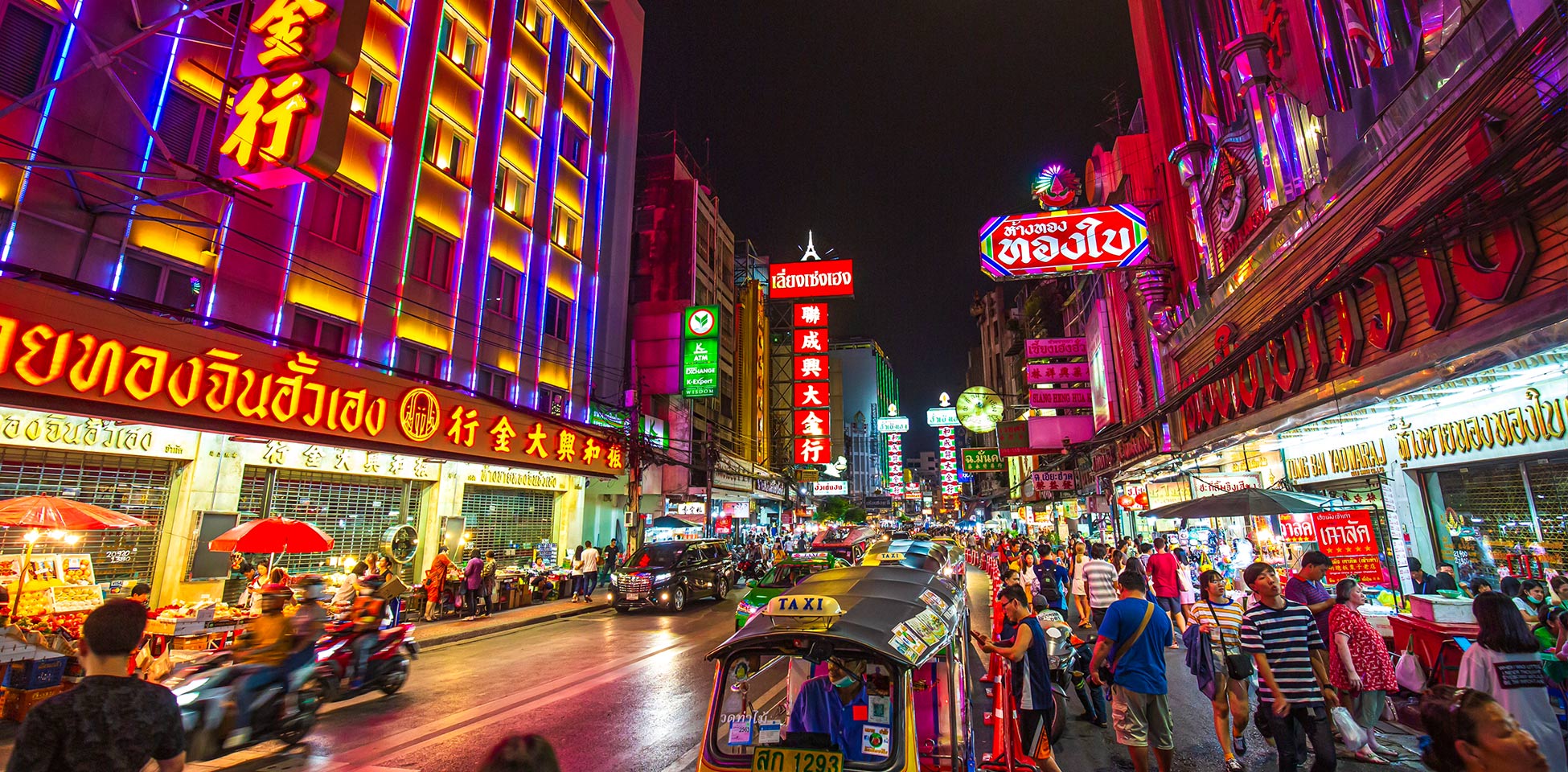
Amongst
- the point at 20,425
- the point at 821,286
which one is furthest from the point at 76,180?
the point at 821,286

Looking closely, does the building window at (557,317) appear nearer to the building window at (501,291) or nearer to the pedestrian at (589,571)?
the building window at (501,291)

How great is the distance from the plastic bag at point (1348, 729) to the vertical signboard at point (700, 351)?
25354mm

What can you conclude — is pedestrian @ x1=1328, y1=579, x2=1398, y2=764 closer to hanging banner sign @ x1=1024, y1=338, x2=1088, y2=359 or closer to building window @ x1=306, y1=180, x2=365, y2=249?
building window @ x1=306, y1=180, x2=365, y2=249

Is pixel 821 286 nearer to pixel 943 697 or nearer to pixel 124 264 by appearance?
pixel 124 264

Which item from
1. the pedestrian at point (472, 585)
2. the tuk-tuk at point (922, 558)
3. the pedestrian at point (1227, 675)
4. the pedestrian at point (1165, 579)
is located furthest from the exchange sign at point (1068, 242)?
the pedestrian at point (472, 585)

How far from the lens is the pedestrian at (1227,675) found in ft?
19.5

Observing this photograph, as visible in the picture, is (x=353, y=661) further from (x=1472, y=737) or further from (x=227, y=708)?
(x=1472, y=737)

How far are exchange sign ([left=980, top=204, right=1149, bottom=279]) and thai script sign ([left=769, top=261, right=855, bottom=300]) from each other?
86.3 ft

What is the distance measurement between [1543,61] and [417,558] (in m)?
23.5

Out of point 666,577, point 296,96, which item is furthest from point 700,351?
point 296,96

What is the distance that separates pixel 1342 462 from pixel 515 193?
25.5 meters

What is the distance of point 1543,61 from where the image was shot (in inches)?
241

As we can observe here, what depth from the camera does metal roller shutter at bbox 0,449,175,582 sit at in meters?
11.1

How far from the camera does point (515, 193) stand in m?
23.6
